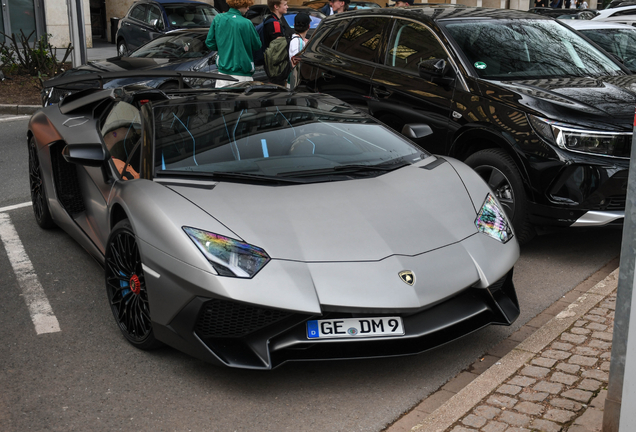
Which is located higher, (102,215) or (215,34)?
(215,34)

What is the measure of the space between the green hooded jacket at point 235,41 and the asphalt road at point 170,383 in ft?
15.0

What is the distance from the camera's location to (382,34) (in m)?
6.86

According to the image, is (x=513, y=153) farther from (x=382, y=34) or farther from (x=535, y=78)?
(x=382, y=34)

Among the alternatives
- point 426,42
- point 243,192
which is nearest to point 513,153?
point 426,42

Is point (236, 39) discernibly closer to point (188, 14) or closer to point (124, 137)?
point (124, 137)

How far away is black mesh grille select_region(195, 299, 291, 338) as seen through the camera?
3248 mm

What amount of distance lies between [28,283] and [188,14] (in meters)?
14.6

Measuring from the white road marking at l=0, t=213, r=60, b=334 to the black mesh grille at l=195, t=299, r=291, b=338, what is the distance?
1.32 m

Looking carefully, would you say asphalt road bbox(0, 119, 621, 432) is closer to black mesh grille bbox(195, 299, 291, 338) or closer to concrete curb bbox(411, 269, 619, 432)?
concrete curb bbox(411, 269, 619, 432)

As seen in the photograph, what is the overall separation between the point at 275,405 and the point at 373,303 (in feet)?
2.19

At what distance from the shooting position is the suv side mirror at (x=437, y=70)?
589 centimetres

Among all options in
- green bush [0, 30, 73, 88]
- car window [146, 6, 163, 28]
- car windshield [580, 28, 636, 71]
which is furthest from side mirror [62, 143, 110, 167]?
car window [146, 6, 163, 28]

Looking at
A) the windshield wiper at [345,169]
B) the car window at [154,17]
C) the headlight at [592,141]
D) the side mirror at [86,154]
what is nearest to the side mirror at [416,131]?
the windshield wiper at [345,169]

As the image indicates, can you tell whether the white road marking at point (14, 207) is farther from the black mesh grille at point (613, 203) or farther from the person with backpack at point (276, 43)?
the black mesh grille at point (613, 203)
